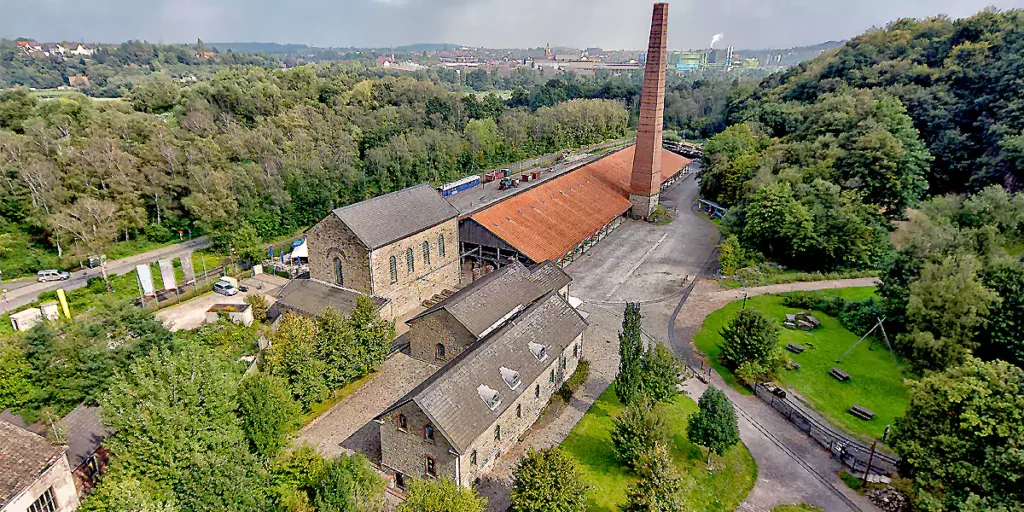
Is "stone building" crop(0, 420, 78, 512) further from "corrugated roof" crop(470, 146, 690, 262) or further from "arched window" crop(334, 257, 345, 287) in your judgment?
"corrugated roof" crop(470, 146, 690, 262)

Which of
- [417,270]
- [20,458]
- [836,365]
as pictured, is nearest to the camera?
[20,458]

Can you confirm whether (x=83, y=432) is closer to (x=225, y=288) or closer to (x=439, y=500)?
(x=439, y=500)

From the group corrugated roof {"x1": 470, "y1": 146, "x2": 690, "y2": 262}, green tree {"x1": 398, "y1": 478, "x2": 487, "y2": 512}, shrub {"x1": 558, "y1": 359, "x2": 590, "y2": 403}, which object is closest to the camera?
green tree {"x1": 398, "y1": 478, "x2": 487, "y2": 512}

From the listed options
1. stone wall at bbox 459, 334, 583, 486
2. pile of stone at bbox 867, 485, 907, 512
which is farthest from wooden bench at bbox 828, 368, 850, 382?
stone wall at bbox 459, 334, 583, 486

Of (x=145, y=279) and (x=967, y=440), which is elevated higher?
(x=967, y=440)

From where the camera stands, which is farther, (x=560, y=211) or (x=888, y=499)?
(x=560, y=211)

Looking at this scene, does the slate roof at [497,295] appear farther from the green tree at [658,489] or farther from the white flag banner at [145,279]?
the white flag banner at [145,279]

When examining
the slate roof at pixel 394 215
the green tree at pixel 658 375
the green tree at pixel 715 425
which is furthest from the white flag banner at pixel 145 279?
the green tree at pixel 715 425

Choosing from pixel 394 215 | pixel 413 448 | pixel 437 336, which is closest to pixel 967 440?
pixel 413 448
